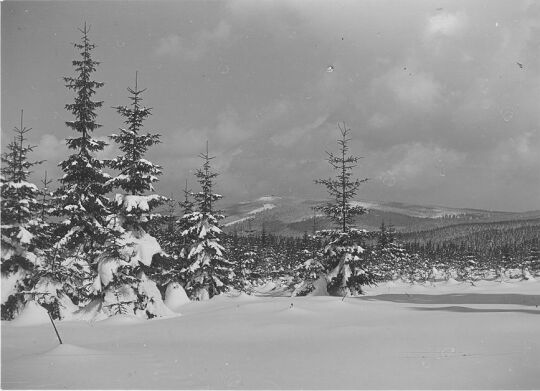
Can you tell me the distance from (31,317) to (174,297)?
8.68 metres

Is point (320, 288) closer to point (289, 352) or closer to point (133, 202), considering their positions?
point (133, 202)

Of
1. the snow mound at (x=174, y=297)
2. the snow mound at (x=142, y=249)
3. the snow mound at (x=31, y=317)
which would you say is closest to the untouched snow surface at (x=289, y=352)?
the snow mound at (x=31, y=317)

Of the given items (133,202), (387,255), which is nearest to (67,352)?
(133,202)

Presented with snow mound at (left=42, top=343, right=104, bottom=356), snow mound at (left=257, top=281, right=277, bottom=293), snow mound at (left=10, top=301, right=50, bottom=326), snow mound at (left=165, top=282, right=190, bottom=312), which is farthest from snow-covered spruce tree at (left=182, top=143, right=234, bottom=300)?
snow mound at (left=257, top=281, right=277, bottom=293)

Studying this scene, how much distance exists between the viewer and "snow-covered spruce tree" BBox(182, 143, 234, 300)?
85.7 ft

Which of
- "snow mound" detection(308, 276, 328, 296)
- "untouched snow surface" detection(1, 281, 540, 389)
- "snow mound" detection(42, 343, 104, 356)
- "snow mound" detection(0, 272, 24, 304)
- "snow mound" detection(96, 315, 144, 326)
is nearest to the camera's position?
"untouched snow surface" detection(1, 281, 540, 389)

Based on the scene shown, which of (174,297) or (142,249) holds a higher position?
(142,249)

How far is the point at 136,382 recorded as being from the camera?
22.6ft

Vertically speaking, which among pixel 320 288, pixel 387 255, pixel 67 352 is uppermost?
pixel 387 255

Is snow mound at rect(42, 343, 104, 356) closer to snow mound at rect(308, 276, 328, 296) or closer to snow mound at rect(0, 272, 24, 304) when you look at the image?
snow mound at rect(0, 272, 24, 304)

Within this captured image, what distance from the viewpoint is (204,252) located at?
26.2 metres

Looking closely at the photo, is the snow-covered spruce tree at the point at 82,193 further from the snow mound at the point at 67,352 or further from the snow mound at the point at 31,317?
the snow mound at the point at 67,352

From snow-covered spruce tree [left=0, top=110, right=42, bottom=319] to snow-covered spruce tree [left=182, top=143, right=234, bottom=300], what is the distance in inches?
368

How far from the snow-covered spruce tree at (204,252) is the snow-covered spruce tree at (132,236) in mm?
8298
